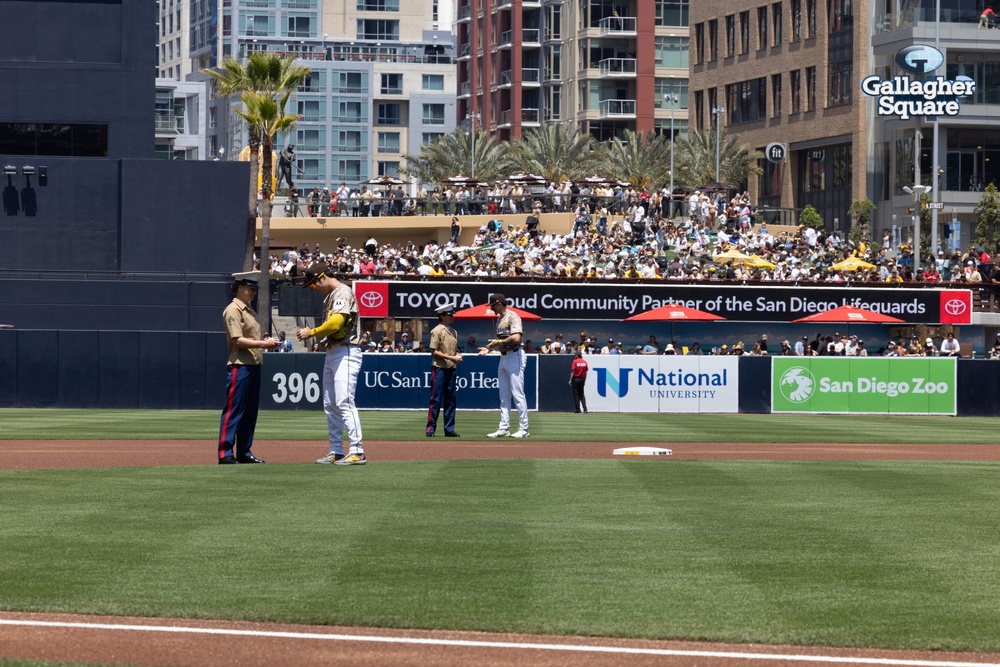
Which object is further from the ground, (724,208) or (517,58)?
Result: (517,58)

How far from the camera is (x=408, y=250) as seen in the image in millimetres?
55688

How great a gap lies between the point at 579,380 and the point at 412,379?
13.0ft

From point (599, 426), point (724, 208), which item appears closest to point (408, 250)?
point (724, 208)

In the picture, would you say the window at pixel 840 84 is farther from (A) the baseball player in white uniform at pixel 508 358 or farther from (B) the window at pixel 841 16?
(A) the baseball player in white uniform at pixel 508 358

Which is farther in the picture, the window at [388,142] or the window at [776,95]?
the window at [388,142]

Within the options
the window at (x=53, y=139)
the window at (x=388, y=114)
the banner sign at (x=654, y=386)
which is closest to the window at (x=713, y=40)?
the window at (x=388, y=114)

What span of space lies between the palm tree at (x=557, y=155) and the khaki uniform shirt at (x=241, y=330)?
77618 mm

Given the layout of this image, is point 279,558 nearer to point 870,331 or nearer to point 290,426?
point 290,426

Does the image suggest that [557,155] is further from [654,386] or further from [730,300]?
[654,386]

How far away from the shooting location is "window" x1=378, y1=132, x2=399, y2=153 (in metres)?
136

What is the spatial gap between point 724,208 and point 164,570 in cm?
5225

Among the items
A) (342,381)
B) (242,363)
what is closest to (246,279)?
(242,363)

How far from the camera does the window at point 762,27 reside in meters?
85.9

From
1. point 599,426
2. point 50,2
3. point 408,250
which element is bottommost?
point 599,426
